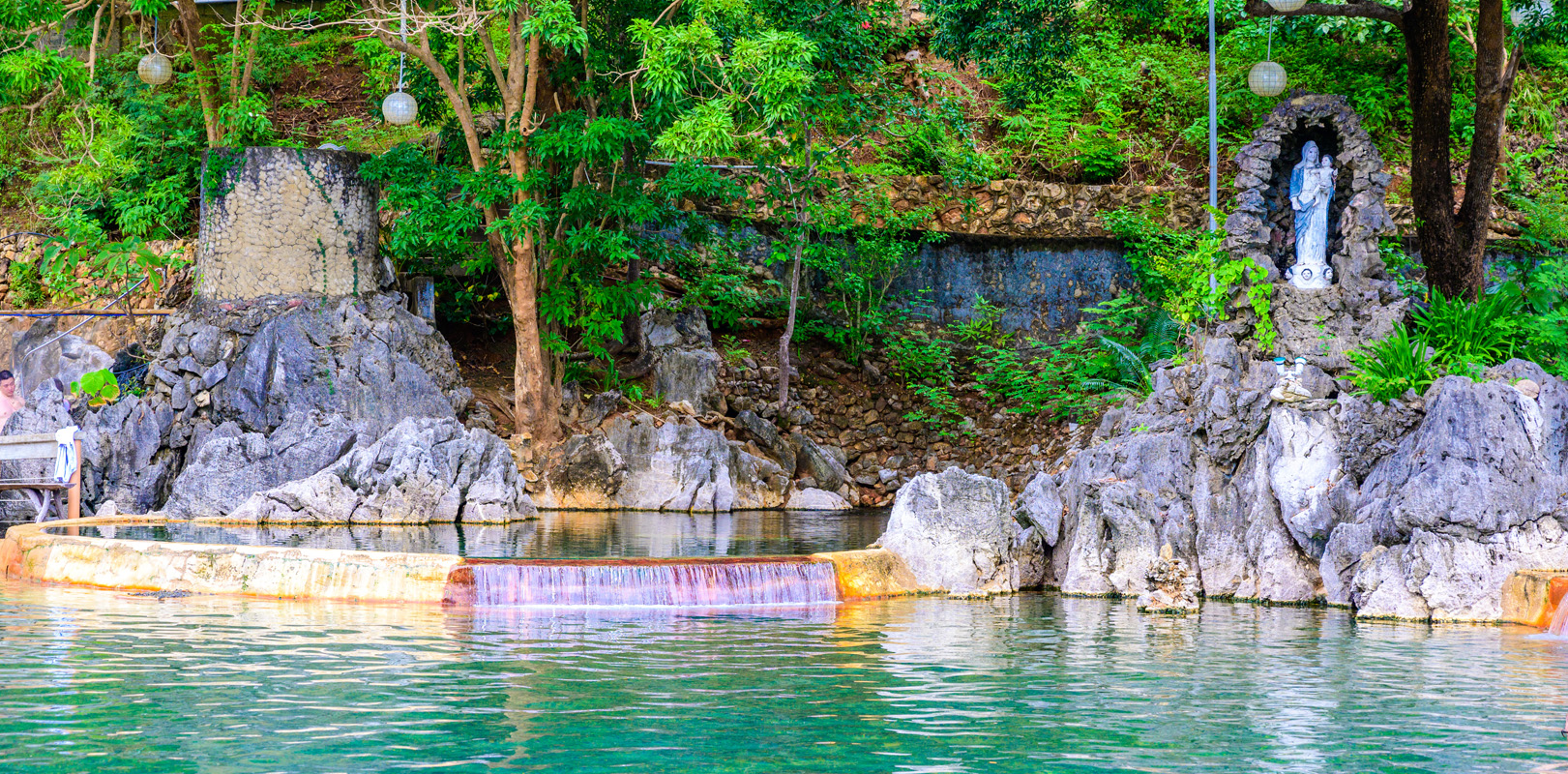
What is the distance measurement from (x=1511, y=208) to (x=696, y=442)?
1368 centimetres

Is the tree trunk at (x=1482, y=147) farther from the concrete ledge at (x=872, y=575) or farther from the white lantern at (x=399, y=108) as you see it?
the white lantern at (x=399, y=108)

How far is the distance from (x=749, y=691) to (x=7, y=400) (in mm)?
11068

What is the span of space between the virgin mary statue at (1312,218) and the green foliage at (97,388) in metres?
13.2

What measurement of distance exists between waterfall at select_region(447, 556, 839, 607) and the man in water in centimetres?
724

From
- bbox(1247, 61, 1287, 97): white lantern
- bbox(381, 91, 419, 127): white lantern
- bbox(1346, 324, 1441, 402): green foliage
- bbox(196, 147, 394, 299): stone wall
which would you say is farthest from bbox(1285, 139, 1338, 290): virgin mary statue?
bbox(196, 147, 394, 299): stone wall

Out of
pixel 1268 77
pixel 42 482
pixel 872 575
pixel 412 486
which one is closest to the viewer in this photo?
pixel 872 575

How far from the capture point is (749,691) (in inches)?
276

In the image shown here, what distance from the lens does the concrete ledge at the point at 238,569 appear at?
10.2 meters

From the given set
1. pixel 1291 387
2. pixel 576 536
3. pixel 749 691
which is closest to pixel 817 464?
pixel 576 536

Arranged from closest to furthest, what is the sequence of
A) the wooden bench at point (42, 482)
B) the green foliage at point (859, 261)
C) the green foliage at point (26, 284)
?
1. the wooden bench at point (42, 482)
2. the green foliage at point (26, 284)
3. the green foliage at point (859, 261)

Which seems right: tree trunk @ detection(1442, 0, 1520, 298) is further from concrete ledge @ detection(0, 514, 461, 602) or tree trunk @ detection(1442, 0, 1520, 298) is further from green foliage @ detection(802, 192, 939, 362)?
concrete ledge @ detection(0, 514, 461, 602)

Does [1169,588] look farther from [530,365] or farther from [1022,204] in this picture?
[1022,204]

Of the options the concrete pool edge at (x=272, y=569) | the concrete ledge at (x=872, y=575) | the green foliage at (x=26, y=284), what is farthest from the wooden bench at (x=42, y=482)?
the green foliage at (x=26, y=284)

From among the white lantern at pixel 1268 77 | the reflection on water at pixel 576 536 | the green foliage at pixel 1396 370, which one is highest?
the white lantern at pixel 1268 77
